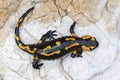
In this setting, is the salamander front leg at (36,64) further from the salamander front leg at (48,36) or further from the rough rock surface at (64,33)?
the salamander front leg at (48,36)

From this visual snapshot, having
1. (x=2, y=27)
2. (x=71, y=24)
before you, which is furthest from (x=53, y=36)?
(x=2, y=27)

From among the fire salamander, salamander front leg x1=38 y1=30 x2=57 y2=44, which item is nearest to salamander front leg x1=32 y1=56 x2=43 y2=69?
the fire salamander

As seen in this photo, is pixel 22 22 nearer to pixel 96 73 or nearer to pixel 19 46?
pixel 19 46

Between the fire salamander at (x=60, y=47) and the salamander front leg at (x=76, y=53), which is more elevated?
the fire salamander at (x=60, y=47)

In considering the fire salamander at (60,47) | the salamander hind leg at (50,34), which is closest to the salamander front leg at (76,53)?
the fire salamander at (60,47)

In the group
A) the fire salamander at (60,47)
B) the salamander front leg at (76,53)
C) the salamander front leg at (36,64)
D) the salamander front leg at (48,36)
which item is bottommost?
the salamander front leg at (36,64)

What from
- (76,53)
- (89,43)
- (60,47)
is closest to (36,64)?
(60,47)
